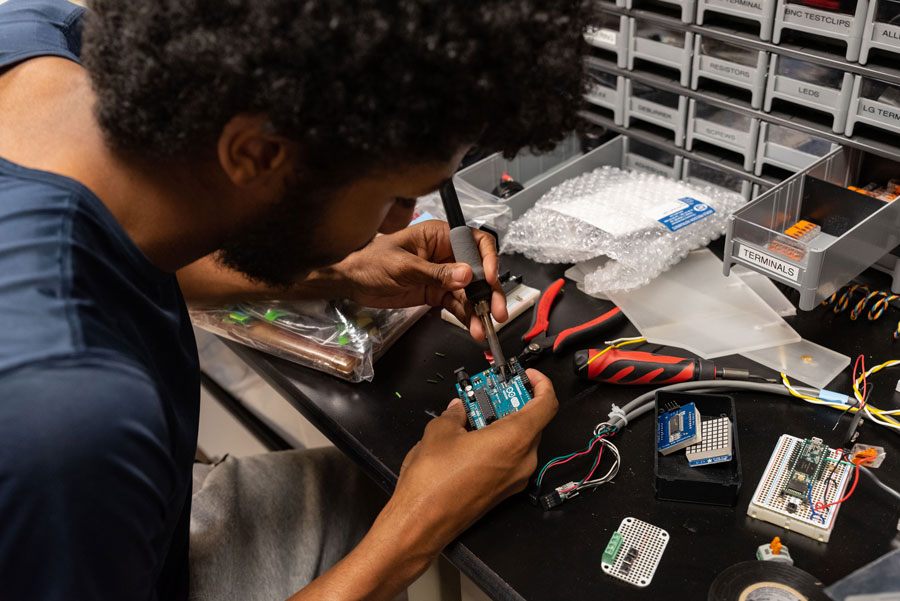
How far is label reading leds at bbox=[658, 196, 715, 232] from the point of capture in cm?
120

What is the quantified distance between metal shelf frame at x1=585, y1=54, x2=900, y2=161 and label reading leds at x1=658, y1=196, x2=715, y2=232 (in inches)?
6.1

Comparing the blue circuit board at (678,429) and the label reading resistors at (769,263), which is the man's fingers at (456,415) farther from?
the label reading resistors at (769,263)

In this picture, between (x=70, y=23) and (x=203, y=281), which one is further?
(x=203, y=281)

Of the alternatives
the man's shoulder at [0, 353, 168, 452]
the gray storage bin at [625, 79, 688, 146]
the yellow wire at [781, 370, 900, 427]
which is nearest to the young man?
the man's shoulder at [0, 353, 168, 452]

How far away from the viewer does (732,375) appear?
0.98m

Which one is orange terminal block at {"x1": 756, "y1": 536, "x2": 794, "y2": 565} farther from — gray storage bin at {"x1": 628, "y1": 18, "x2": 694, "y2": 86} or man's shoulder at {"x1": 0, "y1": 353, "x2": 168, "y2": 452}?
gray storage bin at {"x1": 628, "y1": 18, "x2": 694, "y2": 86}

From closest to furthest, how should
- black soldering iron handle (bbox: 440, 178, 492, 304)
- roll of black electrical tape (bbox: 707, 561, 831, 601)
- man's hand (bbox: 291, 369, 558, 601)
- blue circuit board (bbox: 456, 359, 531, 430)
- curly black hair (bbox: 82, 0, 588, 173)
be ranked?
curly black hair (bbox: 82, 0, 588, 173), roll of black electrical tape (bbox: 707, 561, 831, 601), man's hand (bbox: 291, 369, 558, 601), blue circuit board (bbox: 456, 359, 531, 430), black soldering iron handle (bbox: 440, 178, 492, 304)

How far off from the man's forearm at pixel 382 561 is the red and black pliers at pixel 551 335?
1.06 feet

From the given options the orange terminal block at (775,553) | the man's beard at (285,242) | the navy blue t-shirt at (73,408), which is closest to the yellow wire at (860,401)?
the orange terminal block at (775,553)

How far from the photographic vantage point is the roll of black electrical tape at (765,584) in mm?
729

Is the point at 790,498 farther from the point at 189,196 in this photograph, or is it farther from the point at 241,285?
the point at 241,285

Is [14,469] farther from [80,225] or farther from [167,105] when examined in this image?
[167,105]

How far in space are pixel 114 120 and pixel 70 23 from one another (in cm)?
43

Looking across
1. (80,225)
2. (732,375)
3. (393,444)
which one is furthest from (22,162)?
(732,375)
